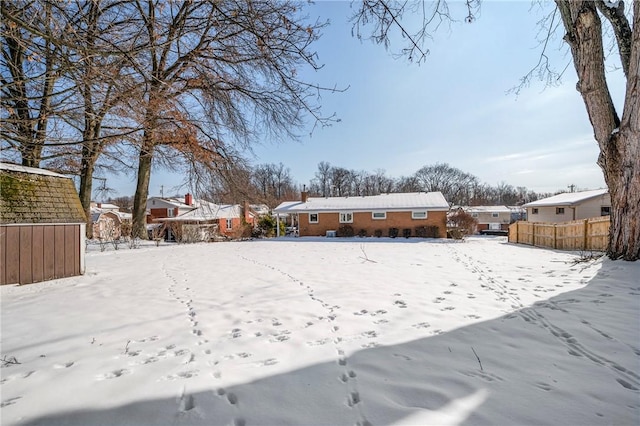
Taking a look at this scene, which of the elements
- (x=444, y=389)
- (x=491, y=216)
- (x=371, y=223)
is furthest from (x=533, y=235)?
(x=491, y=216)

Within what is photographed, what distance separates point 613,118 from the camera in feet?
21.6

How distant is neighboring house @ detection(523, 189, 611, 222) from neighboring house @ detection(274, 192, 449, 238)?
9.68 m

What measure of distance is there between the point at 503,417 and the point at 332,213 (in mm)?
23346

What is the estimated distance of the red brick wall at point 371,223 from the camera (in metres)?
22.8

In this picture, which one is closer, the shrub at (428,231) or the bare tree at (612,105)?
the bare tree at (612,105)

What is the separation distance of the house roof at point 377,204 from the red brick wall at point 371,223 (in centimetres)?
54

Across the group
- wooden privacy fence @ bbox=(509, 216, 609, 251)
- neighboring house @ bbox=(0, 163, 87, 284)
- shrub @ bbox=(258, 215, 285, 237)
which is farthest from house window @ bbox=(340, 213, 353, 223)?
neighboring house @ bbox=(0, 163, 87, 284)

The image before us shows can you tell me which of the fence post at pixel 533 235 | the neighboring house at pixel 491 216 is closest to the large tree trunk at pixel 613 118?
the fence post at pixel 533 235

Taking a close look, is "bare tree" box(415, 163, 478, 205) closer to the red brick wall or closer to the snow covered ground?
the red brick wall

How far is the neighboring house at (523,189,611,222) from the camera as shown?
22.5 meters

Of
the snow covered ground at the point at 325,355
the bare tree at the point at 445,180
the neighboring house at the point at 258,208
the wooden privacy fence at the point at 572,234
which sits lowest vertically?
the snow covered ground at the point at 325,355

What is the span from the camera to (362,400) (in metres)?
2.06

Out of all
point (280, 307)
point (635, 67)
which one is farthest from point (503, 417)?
point (635, 67)

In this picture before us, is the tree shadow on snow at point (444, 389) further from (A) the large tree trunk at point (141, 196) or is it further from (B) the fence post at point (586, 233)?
(A) the large tree trunk at point (141, 196)
